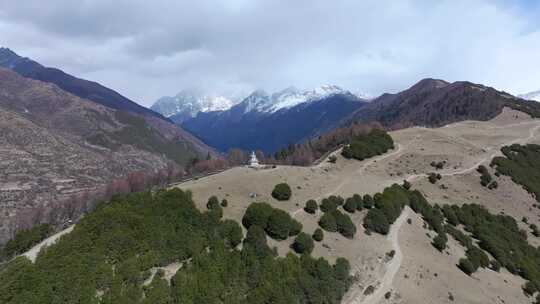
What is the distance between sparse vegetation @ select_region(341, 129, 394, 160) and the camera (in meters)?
88.8

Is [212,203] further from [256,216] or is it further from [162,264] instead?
[162,264]

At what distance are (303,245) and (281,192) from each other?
520 inches

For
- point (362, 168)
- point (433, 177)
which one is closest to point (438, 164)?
point (433, 177)

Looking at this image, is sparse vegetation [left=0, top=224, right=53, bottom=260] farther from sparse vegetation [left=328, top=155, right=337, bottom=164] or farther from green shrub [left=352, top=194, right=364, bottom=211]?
sparse vegetation [left=328, top=155, right=337, bottom=164]

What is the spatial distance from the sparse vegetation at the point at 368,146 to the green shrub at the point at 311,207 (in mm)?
32749

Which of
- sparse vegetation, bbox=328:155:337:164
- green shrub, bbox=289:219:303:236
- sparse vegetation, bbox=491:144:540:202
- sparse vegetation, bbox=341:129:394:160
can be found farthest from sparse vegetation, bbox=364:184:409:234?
sparse vegetation, bbox=491:144:540:202

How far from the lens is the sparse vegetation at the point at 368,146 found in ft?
291

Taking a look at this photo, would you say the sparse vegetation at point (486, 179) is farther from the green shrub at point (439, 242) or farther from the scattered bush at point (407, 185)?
the green shrub at point (439, 242)

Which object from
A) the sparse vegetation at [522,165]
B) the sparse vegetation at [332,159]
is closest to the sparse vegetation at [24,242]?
the sparse vegetation at [332,159]

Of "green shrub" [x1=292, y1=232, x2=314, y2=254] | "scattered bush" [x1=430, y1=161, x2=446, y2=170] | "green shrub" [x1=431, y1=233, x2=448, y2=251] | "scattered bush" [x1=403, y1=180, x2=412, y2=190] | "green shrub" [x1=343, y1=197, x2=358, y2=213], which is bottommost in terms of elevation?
"green shrub" [x1=431, y1=233, x2=448, y2=251]

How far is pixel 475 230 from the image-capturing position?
65.8 metres

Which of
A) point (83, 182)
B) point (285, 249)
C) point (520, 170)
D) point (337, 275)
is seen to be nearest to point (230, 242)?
point (285, 249)

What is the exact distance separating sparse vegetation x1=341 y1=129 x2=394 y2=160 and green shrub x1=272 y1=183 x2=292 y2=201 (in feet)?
105

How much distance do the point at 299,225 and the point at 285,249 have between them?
4739 millimetres
